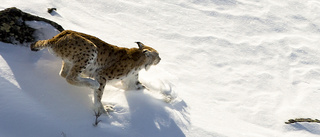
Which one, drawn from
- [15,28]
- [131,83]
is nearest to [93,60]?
[131,83]

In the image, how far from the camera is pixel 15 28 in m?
5.29

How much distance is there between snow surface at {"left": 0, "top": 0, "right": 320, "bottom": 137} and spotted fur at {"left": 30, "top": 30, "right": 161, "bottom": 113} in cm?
21

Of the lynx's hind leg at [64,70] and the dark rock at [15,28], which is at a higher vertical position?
the dark rock at [15,28]

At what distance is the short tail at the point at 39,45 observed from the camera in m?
4.87

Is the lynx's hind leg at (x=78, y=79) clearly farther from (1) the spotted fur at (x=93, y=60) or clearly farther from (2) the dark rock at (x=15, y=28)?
(2) the dark rock at (x=15, y=28)

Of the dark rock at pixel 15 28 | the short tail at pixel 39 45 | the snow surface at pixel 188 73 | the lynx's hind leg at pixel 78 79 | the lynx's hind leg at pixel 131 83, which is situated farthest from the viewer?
the lynx's hind leg at pixel 131 83

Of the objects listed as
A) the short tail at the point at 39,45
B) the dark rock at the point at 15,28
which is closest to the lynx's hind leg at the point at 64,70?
the short tail at the point at 39,45

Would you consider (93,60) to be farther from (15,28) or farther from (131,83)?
(15,28)

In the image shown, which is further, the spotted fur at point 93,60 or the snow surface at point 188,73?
the spotted fur at point 93,60

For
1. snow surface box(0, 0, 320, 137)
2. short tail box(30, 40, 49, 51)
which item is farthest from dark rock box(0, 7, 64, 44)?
short tail box(30, 40, 49, 51)

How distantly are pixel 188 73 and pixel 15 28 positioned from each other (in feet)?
11.3

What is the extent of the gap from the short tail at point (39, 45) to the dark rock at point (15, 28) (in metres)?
0.26

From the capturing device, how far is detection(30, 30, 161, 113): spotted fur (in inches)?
186

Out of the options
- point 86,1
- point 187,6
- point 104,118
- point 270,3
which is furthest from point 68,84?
point 270,3
